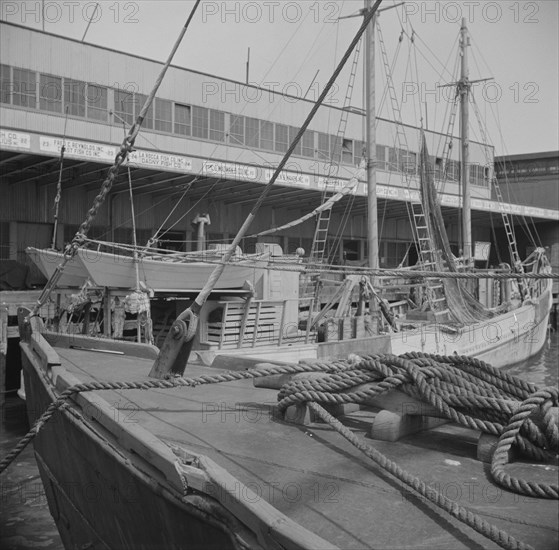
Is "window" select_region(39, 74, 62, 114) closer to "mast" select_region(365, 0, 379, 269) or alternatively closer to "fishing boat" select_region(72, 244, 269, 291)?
"fishing boat" select_region(72, 244, 269, 291)

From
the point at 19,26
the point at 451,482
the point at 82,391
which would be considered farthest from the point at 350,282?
the point at 19,26

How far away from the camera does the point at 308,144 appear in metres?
28.5

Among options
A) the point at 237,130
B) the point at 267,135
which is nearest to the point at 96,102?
the point at 237,130

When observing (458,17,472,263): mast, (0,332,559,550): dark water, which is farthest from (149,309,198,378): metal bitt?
(458,17,472,263): mast

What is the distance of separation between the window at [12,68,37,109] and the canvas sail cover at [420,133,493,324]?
43.4ft

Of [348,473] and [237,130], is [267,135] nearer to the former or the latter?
[237,130]

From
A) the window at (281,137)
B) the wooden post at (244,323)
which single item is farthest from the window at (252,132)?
the wooden post at (244,323)

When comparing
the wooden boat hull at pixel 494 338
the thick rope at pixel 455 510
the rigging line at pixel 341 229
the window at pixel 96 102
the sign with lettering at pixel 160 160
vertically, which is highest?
the window at pixel 96 102

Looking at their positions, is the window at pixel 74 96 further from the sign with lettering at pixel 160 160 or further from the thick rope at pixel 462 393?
the thick rope at pixel 462 393

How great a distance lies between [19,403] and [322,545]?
13135 millimetres

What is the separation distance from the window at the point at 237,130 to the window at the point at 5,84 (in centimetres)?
886

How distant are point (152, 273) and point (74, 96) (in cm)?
1013

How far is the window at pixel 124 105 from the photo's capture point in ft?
72.0

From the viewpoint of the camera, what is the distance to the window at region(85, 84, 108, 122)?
21156mm
